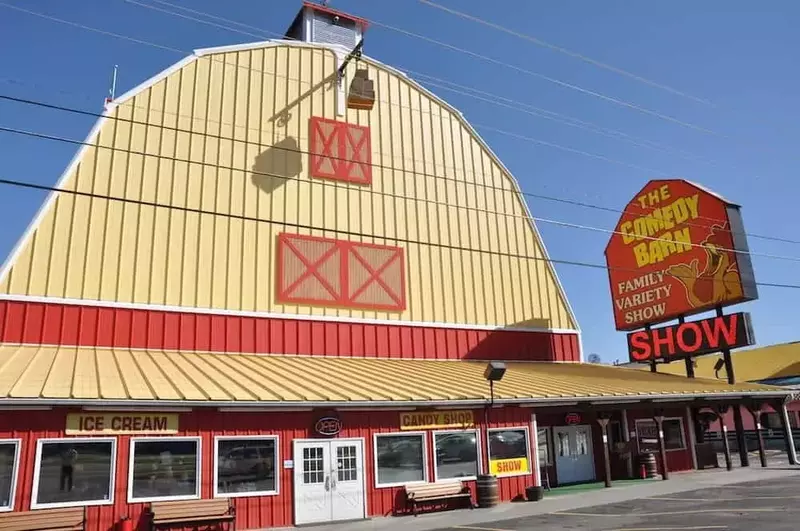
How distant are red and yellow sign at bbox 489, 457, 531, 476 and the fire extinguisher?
9768mm

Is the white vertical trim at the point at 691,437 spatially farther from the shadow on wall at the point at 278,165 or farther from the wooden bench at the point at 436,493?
the shadow on wall at the point at 278,165

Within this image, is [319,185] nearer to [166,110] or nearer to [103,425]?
[166,110]

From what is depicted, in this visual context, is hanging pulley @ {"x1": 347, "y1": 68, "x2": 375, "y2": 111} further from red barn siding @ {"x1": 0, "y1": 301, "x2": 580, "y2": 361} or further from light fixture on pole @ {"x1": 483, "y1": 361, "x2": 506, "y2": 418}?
light fixture on pole @ {"x1": 483, "y1": 361, "x2": 506, "y2": 418}

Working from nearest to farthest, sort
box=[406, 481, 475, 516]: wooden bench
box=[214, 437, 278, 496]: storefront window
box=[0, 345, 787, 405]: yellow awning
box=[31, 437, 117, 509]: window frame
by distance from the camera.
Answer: box=[31, 437, 117, 509]: window frame
box=[0, 345, 787, 405]: yellow awning
box=[214, 437, 278, 496]: storefront window
box=[406, 481, 475, 516]: wooden bench

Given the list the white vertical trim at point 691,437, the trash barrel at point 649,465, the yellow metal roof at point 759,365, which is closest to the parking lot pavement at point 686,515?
the trash barrel at point 649,465

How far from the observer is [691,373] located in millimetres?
27969

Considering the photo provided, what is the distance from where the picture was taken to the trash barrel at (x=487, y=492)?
1764cm

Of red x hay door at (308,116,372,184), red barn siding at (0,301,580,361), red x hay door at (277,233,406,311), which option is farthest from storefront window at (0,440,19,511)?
red x hay door at (308,116,372,184)

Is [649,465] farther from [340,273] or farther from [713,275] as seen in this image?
[340,273]

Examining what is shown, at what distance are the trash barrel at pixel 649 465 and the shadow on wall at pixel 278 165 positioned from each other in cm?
1654

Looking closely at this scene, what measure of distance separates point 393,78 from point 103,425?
58.1 feet

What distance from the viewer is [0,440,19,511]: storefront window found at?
13.0m

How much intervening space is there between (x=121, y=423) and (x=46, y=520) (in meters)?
2.36

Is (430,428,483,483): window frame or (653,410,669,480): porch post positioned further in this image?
(653,410,669,480): porch post
